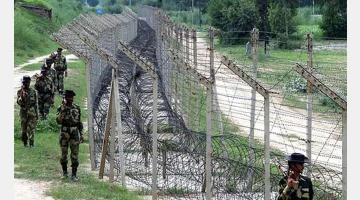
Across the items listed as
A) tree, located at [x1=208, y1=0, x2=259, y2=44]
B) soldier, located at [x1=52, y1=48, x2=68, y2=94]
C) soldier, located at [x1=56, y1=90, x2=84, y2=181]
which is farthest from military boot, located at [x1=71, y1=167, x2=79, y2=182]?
tree, located at [x1=208, y1=0, x2=259, y2=44]

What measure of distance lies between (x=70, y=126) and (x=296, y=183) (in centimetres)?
468

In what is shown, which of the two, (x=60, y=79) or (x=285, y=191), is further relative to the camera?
(x=60, y=79)

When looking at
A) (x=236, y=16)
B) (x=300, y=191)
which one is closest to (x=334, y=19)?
(x=236, y=16)

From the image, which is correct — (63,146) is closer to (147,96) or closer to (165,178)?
(165,178)

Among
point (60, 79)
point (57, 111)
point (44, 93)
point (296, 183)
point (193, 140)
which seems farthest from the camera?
point (60, 79)

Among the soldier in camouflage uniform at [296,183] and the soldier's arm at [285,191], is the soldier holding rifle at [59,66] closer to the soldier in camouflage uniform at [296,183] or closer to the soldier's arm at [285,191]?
the soldier's arm at [285,191]

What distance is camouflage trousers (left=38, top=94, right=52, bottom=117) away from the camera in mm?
15922

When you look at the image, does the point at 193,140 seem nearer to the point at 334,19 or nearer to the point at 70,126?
the point at 70,126

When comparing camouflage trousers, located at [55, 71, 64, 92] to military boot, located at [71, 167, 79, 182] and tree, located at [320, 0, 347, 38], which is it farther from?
tree, located at [320, 0, 347, 38]

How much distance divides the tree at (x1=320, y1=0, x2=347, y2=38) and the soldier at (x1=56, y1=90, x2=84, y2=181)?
31764mm

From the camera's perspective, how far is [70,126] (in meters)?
10.6

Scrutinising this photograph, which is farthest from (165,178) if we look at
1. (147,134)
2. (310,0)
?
(310,0)

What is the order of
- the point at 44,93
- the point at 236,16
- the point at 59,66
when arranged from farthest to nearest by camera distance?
the point at 236,16 → the point at 59,66 → the point at 44,93

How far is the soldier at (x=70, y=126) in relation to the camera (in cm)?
1056
